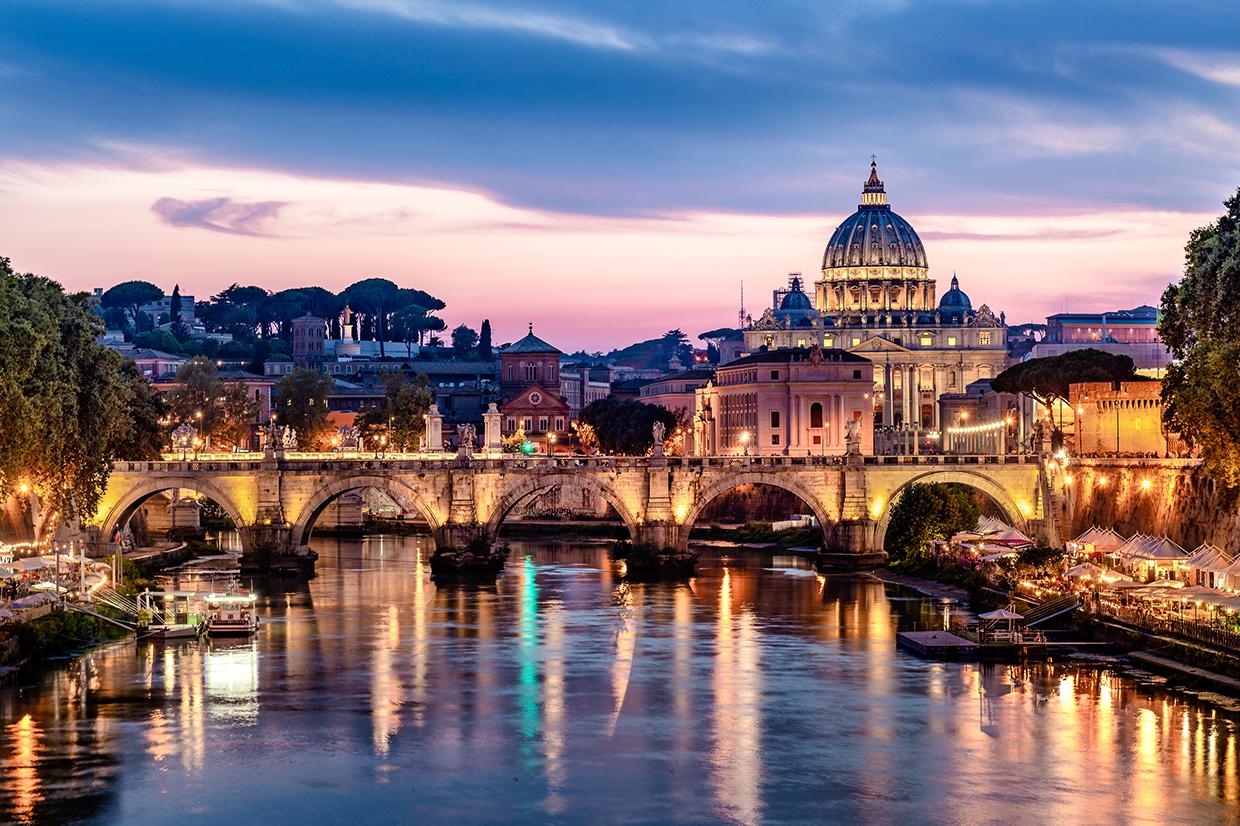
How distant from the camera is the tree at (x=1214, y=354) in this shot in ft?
232

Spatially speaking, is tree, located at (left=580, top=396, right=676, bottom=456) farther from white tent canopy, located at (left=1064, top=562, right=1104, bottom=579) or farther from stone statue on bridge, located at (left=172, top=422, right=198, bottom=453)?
white tent canopy, located at (left=1064, top=562, right=1104, bottom=579)

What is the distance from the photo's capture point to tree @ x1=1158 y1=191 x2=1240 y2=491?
70.6 meters

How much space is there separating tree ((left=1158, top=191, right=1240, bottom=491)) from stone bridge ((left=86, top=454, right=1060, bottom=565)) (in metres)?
33.4

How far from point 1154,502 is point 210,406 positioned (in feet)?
327

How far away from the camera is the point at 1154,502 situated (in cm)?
9225

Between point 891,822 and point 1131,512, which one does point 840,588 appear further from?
point 891,822

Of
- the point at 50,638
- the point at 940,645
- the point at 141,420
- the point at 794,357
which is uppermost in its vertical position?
the point at 794,357

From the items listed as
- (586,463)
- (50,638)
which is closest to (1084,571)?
(586,463)

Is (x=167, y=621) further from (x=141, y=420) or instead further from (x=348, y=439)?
(x=348, y=439)

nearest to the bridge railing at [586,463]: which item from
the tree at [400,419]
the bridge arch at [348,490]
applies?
the bridge arch at [348,490]

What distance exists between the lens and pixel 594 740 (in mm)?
59094

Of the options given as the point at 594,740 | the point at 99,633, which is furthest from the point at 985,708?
the point at 99,633

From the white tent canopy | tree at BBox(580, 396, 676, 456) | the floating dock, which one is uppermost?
tree at BBox(580, 396, 676, 456)

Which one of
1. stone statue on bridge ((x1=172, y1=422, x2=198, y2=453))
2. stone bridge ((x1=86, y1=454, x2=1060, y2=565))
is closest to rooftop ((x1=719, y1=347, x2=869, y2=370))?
stone statue on bridge ((x1=172, y1=422, x2=198, y2=453))
